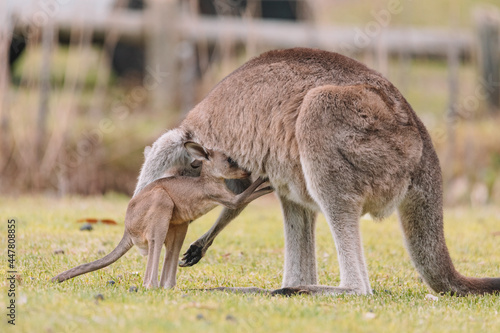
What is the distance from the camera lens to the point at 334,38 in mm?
12188

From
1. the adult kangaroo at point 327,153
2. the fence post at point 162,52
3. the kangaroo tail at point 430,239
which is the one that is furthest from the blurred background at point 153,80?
the kangaroo tail at point 430,239

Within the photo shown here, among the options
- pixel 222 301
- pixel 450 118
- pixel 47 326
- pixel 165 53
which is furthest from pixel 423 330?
pixel 165 53

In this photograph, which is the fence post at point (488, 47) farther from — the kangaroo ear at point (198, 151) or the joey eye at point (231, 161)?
the kangaroo ear at point (198, 151)

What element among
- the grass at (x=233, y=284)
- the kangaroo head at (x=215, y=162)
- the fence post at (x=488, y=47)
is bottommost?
the grass at (x=233, y=284)

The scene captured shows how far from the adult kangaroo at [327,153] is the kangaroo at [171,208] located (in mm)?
174

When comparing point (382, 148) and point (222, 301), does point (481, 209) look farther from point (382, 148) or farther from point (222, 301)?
point (222, 301)

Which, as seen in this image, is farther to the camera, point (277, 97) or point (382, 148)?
point (277, 97)

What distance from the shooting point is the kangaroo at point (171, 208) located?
433cm

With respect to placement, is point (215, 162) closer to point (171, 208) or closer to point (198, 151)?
point (198, 151)

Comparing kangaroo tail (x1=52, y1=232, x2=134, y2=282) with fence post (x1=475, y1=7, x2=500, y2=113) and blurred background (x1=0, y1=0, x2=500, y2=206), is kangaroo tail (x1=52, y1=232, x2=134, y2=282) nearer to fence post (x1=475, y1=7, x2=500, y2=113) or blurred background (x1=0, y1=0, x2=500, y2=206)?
blurred background (x1=0, y1=0, x2=500, y2=206)

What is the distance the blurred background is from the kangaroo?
4.80 metres

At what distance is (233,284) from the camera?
4.77 m

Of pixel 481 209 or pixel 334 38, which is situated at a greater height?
pixel 334 38

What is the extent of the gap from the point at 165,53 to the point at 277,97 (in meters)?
7.14
